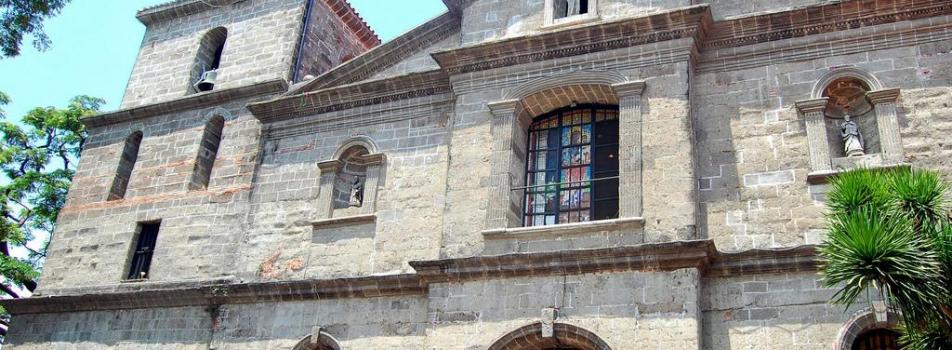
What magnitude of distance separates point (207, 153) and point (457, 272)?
723cm

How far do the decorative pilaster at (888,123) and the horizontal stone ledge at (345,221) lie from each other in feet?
24.7

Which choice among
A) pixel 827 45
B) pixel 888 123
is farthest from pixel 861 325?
pixel 827 45

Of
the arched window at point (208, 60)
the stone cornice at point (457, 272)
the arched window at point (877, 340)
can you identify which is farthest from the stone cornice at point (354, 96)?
the arched window at point (877, 340)

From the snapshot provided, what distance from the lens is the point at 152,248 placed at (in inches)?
698

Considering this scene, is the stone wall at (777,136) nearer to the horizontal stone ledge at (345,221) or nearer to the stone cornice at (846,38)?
the stone cornice at (846,38)

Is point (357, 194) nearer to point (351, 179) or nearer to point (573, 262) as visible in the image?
point (351, 179)

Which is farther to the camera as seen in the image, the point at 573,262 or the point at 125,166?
the point at 125,166

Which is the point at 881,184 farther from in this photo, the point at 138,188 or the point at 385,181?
the point at 138,188

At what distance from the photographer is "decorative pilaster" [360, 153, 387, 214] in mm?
15734

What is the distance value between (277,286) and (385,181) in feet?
7.85

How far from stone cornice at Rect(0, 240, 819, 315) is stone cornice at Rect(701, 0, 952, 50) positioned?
11.7ft

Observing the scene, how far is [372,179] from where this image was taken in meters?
16.0

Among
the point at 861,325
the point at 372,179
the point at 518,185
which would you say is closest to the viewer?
the point at 861,325

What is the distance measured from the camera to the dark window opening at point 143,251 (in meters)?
17.5
